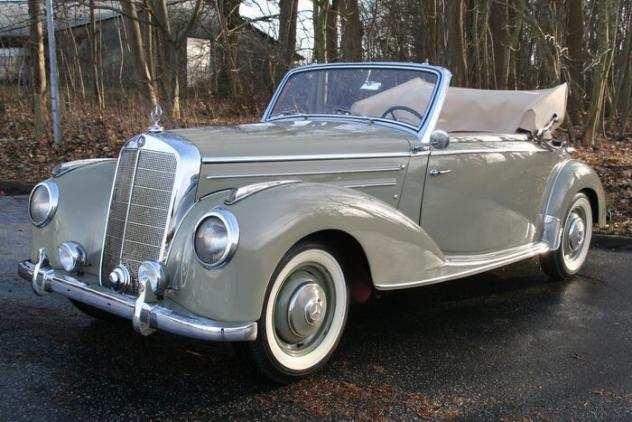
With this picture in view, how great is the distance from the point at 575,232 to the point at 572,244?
0.10 m

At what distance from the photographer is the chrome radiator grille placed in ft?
10.3

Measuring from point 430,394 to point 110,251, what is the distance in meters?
1.81

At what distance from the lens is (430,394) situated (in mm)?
3047

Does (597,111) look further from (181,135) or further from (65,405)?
(65,405)

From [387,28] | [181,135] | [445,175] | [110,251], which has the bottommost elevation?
[110,251]

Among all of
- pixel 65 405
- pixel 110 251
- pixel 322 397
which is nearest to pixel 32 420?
pixel 65 405

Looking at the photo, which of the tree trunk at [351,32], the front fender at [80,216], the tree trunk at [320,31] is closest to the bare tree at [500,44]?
the tree trunk at [351,32]

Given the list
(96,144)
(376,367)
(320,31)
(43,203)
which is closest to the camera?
(376,367)

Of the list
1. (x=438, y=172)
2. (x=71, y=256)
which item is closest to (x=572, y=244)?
(x=438, y=172)

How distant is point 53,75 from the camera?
1080 centimetres

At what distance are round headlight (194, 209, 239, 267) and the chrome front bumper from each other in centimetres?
27

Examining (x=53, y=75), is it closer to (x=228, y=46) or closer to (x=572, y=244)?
(x=228, y=46)

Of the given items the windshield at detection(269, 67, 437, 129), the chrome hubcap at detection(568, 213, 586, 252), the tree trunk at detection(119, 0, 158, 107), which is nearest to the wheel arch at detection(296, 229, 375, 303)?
the windshield at detection(269, 67, 437, 129)

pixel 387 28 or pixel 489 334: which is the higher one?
pixel 387 28
